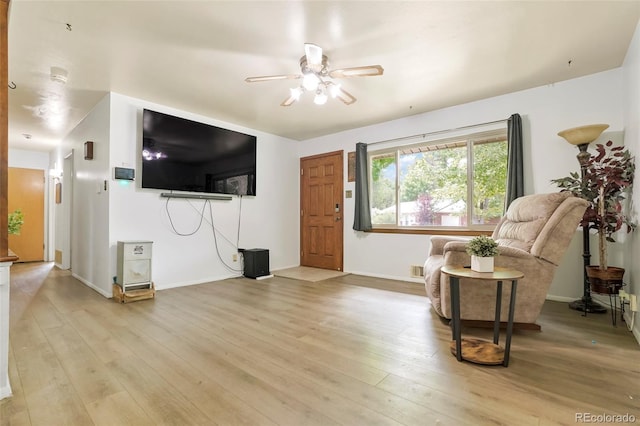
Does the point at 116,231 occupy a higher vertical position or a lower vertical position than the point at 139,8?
lower

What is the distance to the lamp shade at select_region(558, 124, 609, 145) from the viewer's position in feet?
9.12

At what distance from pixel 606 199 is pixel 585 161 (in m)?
0.42

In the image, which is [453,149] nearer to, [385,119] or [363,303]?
[385,119]

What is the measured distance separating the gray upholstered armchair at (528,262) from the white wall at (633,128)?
0.58 meters

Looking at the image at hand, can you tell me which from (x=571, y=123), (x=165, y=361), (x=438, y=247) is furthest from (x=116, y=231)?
(x=571, y=123)

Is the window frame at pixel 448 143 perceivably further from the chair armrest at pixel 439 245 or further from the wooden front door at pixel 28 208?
the wooden front door at pixel 28 208

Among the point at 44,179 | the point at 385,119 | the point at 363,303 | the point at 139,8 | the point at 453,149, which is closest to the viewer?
the point at 139,8

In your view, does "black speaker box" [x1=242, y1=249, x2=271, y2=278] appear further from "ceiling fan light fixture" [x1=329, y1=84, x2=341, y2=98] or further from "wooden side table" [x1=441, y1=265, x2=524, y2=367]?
"wooden side table" [x1=441, y1=265, x2=524, y2=367]

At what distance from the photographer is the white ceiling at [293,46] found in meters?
2.10

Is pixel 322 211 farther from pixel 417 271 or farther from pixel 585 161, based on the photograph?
pixel 585 161

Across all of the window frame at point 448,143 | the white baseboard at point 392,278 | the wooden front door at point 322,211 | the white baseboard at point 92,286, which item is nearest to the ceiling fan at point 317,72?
the window frame at point 448,143

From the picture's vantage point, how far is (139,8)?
207 centimetres

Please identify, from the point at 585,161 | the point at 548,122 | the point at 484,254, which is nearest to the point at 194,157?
the point at 484,254

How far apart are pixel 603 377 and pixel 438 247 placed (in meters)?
1.63
